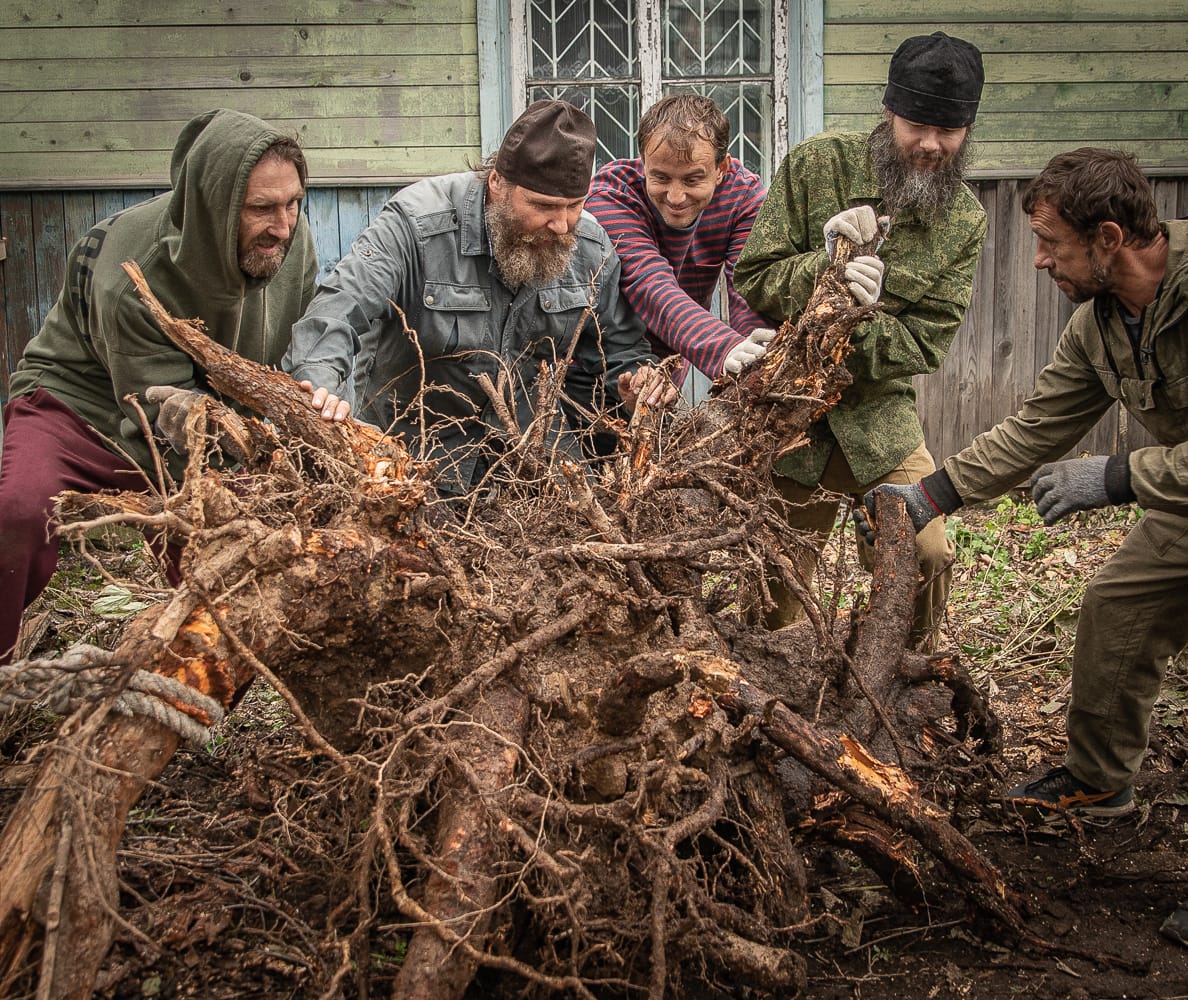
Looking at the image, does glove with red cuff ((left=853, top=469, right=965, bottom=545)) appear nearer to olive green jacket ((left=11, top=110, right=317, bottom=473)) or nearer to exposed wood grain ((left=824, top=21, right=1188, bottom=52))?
olive green jacket ((left=11, top=110, right=317, bottom=473))

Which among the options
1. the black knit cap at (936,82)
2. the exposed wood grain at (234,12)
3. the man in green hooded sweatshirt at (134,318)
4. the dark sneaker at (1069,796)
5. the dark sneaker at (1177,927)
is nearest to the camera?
the dark sneaker at (1177,927)

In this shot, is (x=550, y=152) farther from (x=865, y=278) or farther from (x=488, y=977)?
(x=488, y=977)

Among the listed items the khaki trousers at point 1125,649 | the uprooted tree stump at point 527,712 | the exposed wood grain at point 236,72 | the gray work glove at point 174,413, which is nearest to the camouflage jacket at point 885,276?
the uprooted tree stump at point 527,712

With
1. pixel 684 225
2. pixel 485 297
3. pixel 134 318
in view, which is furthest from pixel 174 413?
pixel 684 225

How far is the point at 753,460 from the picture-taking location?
3.03 metres

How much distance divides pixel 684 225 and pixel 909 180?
2.34 ft

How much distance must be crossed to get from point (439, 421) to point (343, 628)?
4.36 feet

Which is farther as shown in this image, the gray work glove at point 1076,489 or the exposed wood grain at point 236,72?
the exposed wood grain at point 236,72

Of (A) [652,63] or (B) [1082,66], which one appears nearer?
(A) [652,63]

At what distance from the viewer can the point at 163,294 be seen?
9.82ft

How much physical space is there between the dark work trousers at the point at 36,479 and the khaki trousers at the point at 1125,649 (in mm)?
2628

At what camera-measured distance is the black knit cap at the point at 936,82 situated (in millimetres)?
3115

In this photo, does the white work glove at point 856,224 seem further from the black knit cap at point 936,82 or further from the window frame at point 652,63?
the window frame at point 652,63

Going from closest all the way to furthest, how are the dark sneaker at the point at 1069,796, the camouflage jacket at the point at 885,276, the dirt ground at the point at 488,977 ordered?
the dirt ground at the point at 488,977 < the dark sneaker at the point at 1069,796 < the camouflage jacket at the point at 885,276
